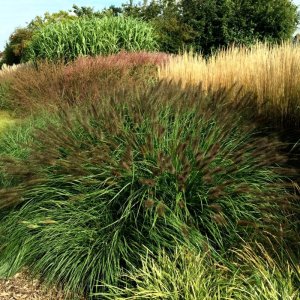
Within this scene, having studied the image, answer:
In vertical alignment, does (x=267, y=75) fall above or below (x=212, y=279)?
above

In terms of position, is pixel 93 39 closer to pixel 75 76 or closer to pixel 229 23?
pixel 75 76

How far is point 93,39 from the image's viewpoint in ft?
40.9

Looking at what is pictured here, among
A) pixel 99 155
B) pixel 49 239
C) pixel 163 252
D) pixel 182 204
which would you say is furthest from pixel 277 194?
pixel 49 239

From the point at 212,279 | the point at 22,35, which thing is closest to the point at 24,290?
the point at 212,279

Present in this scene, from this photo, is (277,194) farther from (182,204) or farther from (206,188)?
(182,204)

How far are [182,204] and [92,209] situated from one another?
0.75 m

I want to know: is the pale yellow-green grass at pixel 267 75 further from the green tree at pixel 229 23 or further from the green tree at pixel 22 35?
the green tree at pixel 22 35

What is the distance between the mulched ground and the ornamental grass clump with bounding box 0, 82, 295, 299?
0.30ft

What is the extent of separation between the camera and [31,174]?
13.5 ft

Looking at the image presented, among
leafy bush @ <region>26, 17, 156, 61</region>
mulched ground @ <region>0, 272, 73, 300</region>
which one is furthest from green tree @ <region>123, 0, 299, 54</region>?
mulched ground @ <region>0, 272, 73, 300</region>

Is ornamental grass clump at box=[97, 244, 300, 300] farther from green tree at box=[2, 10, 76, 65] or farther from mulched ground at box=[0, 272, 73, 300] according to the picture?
green tree at box=[2, 10, 76, 65]

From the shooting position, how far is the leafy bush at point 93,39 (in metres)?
Result: 12.5

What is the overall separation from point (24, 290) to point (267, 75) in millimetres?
3534

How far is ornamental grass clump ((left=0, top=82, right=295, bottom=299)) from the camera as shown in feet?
11.7
